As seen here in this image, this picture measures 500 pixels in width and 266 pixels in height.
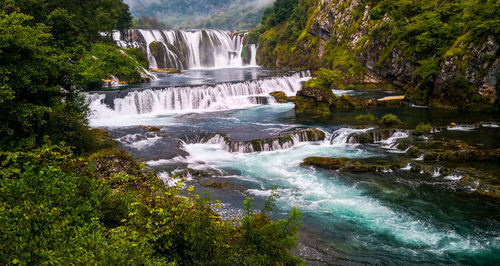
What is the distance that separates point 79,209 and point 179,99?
3070 centimetres

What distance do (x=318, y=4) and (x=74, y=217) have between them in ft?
214

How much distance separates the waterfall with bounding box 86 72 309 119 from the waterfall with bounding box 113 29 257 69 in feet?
108

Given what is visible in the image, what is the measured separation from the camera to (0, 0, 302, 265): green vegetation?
18.0ft

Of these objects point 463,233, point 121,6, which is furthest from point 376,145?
point 121,6

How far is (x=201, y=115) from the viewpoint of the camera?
33688 millimetres

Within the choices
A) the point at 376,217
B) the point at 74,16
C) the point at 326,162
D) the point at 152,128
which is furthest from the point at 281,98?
the point at 376,217

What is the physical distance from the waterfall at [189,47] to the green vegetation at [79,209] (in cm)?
5424

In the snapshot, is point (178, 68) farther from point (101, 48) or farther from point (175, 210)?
point (175, 210)

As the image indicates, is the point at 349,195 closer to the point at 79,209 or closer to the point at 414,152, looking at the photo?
the point at 414,152

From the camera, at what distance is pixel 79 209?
711 cm

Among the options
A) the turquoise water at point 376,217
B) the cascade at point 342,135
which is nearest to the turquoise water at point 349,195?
the turquoise water at point 376,217

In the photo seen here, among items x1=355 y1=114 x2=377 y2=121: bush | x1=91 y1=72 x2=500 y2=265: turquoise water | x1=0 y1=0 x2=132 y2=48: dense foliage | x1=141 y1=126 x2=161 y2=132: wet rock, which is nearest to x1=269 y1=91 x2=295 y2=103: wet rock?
x1=91 y1=72 x2=500 y2=265: turquoise water

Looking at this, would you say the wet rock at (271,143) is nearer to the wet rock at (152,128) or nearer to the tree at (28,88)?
the wet rock at (152,128)

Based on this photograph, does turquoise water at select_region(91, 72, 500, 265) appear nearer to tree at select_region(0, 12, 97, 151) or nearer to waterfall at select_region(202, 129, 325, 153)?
waterfall at select_region(202, 129, 325, 153)
